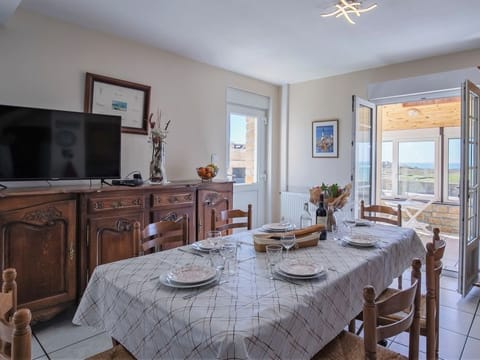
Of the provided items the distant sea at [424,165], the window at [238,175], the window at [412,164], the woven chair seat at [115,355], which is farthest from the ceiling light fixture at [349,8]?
the distant sea at [424,165]

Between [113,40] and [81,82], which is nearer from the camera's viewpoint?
[81,82]

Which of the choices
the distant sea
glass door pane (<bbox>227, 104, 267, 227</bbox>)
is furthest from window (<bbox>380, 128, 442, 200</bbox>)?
glass door pane (<bbox>227, 104, 267, 227</bbox>)

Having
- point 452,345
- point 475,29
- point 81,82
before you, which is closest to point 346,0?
point 475,29

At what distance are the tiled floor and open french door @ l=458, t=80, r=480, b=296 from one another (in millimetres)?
509

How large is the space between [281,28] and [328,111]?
190 cm

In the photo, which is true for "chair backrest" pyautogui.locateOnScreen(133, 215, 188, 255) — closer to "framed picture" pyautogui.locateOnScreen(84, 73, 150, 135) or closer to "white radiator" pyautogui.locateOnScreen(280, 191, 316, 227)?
"framed picture" pyautogui.locateOnScreen(84, 73, 150, 135)

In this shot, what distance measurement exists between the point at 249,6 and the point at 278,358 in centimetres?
249

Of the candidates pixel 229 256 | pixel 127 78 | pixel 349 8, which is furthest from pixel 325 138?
pixel 229 256

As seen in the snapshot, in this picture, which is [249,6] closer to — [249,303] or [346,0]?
[346,0]

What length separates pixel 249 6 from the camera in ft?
8.39

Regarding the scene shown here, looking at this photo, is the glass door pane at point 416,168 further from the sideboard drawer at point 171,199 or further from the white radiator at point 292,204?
the sideboard drawer at point 171,199

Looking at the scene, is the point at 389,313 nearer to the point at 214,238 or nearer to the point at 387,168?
the point at 214,238

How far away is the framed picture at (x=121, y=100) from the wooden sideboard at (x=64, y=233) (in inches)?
34.5

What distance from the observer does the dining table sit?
3.24ft
